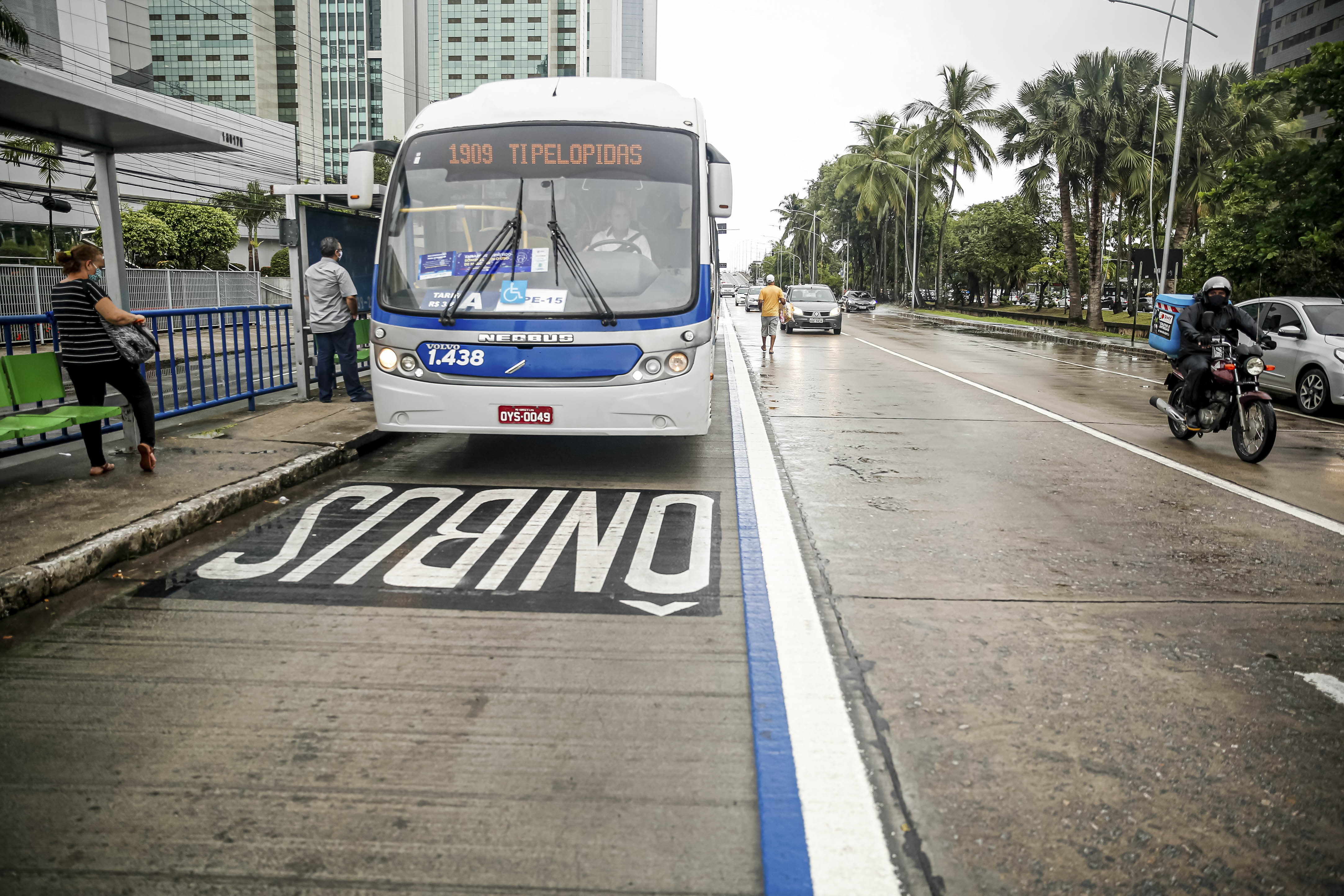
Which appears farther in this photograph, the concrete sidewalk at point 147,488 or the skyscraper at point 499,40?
the skyscraper at point 499,40

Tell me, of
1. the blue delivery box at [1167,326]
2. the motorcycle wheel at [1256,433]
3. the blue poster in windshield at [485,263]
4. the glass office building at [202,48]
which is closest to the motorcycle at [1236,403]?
the motorcycle wheel at [1256,433]

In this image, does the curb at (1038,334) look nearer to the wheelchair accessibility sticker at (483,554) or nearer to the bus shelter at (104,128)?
the wheelchair accessibility sticker at (483,554)

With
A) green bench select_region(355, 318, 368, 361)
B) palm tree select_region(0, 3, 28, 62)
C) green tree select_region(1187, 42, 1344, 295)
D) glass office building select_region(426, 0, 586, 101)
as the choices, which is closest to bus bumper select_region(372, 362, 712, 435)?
green bench select_region(355, 318, 368, 361)

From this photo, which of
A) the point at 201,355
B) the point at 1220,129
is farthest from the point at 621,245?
the point at 1220,129

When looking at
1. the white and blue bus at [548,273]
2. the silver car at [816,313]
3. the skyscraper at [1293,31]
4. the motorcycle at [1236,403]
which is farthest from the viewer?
the skyscraper at [1293,31]

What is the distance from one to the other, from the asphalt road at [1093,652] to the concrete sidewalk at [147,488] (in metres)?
3.83

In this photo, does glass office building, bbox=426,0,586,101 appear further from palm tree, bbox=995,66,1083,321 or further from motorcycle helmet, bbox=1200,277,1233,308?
motorcycle helmet, bbox=1200,277,1233,308

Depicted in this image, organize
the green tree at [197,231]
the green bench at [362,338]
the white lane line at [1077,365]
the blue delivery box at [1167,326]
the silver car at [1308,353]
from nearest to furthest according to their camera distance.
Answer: the blue delivery box at [1167,326]
the green bench at [362,338]
the silver car at [1308,353]
the white lane line at [1077,365]
the green tree at [197,231]

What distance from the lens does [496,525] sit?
620 cm

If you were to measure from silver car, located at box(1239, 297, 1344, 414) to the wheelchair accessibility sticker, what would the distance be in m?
9.97

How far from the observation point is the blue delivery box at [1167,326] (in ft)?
34.2

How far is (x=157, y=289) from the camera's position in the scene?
28.9 metres

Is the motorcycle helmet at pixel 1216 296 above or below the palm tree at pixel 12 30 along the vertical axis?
below

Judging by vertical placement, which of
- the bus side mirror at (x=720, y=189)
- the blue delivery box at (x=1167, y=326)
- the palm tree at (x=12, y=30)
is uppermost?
the palm tree at (x=12, y=30)
